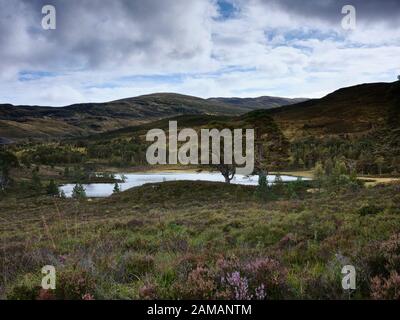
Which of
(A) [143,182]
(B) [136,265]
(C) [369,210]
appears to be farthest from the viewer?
(A) [143,182]

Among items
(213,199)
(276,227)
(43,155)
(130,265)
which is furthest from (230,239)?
(43,155)

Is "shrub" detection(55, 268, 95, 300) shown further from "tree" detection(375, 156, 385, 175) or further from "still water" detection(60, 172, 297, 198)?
"tree" detection(375, 156, 385, 175)

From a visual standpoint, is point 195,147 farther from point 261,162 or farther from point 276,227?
point 276,227

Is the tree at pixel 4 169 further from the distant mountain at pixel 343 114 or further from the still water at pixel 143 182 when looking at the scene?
the distant mountain at pixel 343 114

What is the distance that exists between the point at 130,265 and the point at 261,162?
177 feet

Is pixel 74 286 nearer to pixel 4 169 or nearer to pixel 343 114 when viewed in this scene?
pixel 4 169

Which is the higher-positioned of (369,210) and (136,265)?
(136,265)

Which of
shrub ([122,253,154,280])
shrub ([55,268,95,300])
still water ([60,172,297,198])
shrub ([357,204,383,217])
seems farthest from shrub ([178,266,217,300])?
still water ([60,172,297,198])

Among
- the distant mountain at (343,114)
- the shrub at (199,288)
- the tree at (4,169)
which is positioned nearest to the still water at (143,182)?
the tree at (4,169)

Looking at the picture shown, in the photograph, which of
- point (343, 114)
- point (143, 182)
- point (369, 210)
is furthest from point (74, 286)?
point (343, 114)

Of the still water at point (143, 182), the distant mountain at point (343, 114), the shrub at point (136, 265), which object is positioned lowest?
the still water at point (143, 182)

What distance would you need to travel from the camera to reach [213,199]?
132ft

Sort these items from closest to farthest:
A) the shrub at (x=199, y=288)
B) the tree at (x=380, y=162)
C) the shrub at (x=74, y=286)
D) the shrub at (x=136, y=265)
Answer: the shrub at (x=199, y=288), the shrub at (x=74, y=286), the shrub at (x=136, y=265), the tree at (x=380, y=162)

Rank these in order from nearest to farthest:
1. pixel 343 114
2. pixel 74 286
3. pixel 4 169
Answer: pixel 74 286 → pixel 4 169 → pixel 343 114
